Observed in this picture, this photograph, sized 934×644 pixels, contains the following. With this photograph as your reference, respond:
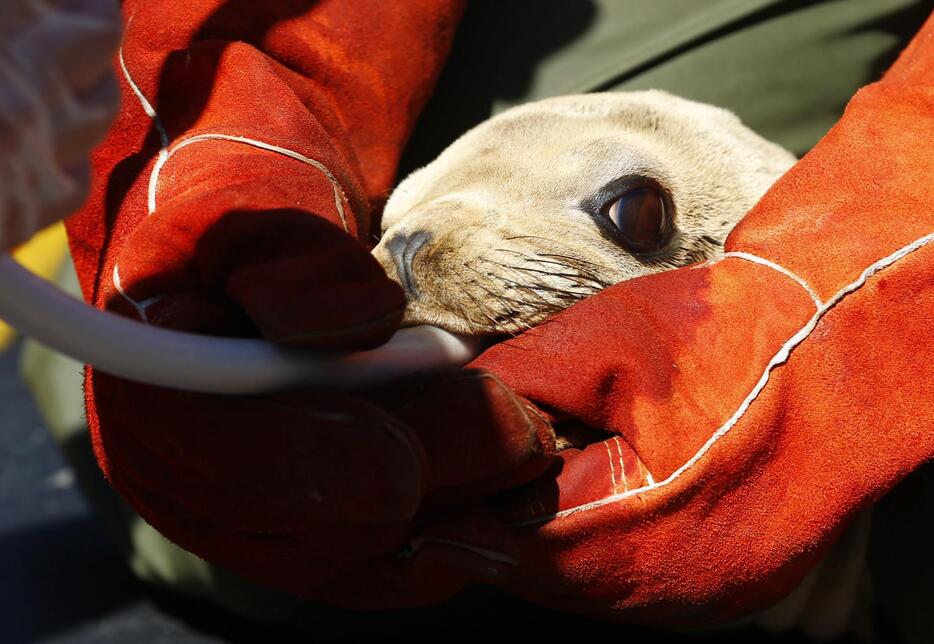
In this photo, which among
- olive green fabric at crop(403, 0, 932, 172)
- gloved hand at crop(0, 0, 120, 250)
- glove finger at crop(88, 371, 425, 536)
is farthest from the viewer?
olive green fabric at crop(403, 0, 932, 172)

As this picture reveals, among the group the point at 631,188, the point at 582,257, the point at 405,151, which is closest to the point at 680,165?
the point at 631,188

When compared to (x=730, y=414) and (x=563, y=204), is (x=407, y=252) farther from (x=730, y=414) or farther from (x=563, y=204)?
(x=730, y=414)

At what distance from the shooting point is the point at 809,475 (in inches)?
30.1

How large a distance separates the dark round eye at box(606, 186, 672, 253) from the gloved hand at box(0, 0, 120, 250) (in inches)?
23.1

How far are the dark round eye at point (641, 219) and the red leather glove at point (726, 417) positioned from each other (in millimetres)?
192

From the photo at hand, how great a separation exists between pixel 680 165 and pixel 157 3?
61cm

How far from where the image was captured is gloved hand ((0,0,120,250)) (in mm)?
462

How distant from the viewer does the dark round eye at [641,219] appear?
0.98 m

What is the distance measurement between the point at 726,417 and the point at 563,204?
32 centimetres

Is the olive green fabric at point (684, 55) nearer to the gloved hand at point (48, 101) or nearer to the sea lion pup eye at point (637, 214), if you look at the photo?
the sea lion pup eye at point (637, 214)

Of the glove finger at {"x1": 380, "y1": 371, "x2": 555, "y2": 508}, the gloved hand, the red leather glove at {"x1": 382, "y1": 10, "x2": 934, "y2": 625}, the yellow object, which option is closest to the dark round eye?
the red leather glove at {"x1": 382, "y1": 10, "x2": 934, "y2": 625}

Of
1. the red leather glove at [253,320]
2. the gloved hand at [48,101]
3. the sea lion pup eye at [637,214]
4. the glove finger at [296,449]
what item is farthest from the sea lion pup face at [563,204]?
the gloved hand at [48,101]

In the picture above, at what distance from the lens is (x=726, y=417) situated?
2.46 feet

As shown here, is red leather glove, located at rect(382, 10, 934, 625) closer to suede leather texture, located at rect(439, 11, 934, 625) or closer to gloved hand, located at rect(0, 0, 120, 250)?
suede leather texture, located at rect(439, 11, 934, 625)
